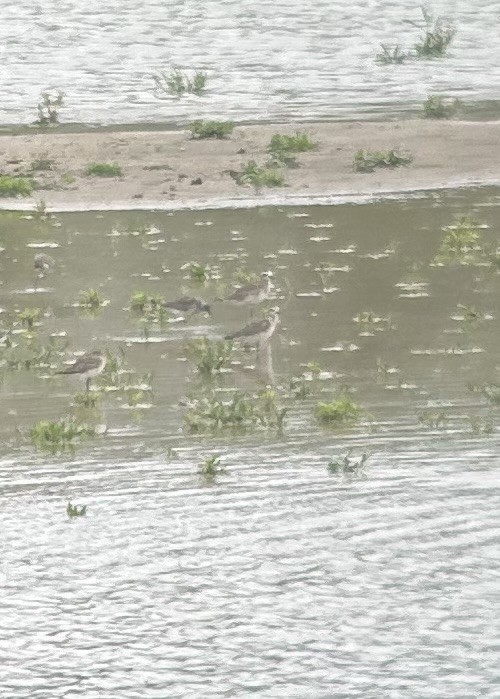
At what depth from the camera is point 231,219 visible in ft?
67.9

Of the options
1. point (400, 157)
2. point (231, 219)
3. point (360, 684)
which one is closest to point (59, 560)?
point (360, 684)

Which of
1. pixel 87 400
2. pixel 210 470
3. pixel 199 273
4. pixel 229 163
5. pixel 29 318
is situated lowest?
pixel 229 163

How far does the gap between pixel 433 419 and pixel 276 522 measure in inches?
88.9

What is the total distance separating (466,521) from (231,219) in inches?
408

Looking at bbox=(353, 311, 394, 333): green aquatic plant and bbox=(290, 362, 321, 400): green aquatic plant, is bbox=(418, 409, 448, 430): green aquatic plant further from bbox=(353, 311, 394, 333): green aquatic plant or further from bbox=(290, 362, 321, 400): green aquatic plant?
bbox=(353, 311, 394, 333): green aquatic plant

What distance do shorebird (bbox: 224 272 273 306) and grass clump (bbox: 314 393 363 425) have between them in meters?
3.29

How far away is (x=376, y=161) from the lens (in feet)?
75.3

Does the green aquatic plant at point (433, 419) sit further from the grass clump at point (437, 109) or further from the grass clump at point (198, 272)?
the grass clump at point (437, 109)

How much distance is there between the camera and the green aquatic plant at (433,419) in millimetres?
12656

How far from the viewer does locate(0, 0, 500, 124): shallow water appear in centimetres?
2797

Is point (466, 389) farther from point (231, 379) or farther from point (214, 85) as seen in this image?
point (214, 85)

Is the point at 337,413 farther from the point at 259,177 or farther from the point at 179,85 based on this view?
the point at 179,85

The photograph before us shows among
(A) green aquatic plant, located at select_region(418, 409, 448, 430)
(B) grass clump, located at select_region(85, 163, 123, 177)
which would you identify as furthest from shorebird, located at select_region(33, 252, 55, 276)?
(A) green aquatic plant, located at select_region(418, 409, 448, 430)

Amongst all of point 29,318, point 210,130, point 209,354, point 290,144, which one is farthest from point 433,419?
point 210,130
